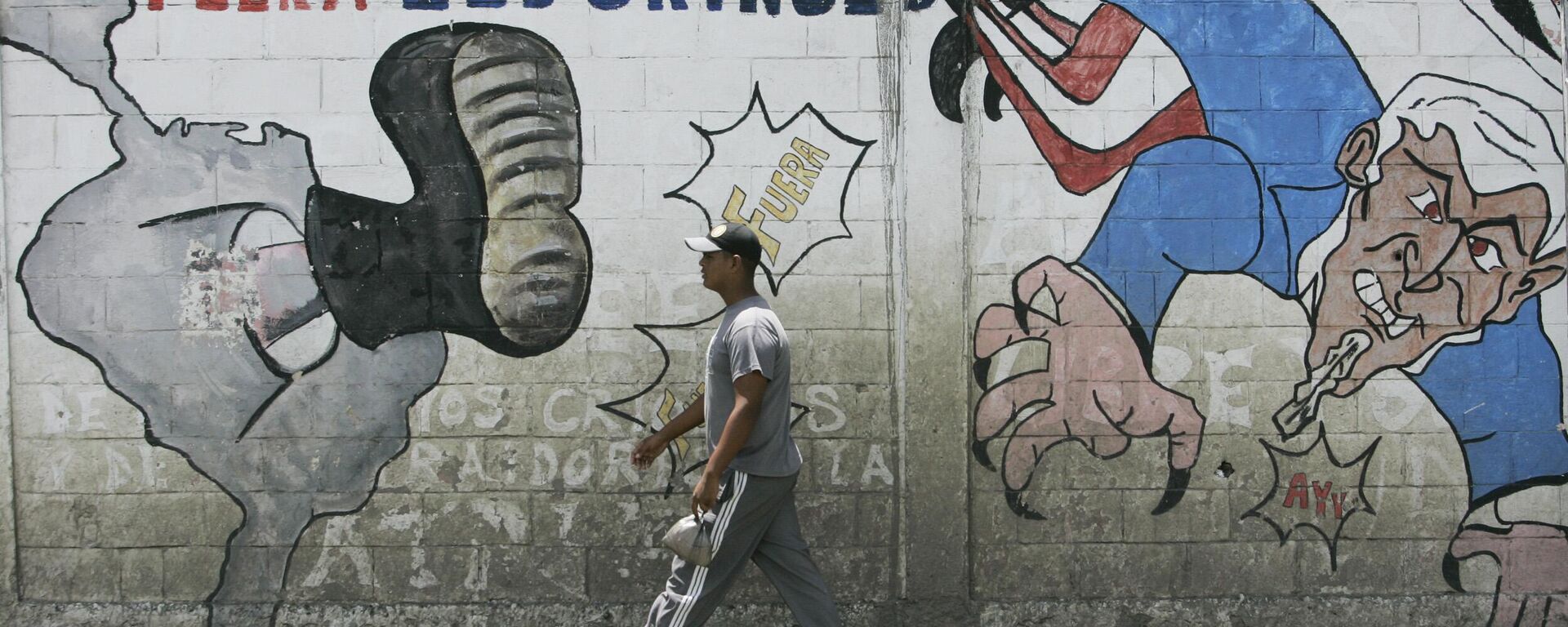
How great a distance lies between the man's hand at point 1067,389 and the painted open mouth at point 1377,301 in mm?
847

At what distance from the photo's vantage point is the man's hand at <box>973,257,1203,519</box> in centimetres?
513

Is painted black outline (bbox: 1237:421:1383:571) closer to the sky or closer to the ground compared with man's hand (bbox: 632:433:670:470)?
closer to the ground

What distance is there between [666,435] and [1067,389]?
1734 millimetres

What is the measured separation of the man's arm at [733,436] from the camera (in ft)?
13.5

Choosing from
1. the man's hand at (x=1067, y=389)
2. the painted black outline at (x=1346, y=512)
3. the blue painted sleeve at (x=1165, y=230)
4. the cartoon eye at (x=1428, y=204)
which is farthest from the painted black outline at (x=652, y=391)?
the cartoon eye at (x=1428, y=204)

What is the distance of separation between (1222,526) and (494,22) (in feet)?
12.1

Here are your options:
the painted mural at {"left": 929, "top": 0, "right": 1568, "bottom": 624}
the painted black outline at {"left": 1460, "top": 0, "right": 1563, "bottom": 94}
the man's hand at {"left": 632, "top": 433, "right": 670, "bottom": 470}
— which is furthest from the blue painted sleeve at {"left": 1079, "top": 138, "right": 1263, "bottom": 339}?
the man's hand at {"left": 632, "top": 433, "right": 670, "bottom": 470}

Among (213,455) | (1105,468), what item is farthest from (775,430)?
(213,455)

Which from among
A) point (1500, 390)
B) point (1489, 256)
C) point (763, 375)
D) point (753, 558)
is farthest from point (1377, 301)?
point (753, 558)

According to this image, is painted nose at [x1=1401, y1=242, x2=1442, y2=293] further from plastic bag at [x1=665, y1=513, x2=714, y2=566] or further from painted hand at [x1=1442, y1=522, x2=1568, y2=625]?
plastic bag at [x1=665, y1=513, x2=714, y2=566]

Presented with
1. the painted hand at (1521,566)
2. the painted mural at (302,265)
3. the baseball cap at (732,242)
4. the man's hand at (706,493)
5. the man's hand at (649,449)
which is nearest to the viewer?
the man's hand at (706,493)

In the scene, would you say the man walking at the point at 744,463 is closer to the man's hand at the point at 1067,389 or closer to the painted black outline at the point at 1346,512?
the man's hand at the point at 1067,389

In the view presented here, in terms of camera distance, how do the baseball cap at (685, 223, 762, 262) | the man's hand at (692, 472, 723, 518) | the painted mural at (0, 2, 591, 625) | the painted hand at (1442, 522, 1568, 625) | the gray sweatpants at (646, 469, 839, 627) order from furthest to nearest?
the painted hand at (1442, 522, 1568, 625)
the painted mural at (0, 2, 591, 625)
the baseball cap at (685, 223, 762, 262)
the gray sweatpants at (646, 469, 839, 627)
the man's hand at (692, 472, 723, 518)

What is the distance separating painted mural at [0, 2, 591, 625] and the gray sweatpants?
127 centimetres
